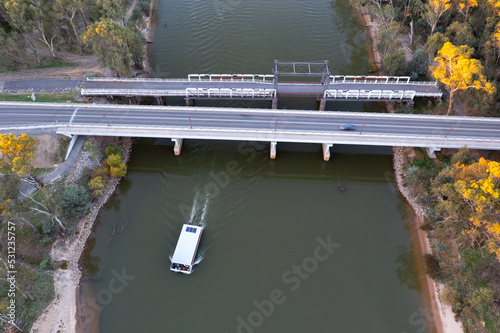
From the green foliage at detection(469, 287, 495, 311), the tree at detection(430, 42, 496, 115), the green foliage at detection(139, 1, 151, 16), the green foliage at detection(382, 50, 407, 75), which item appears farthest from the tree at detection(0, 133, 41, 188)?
→ the green foliage at detection(382, 50, 407, 75)

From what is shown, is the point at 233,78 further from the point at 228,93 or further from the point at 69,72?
the point at 69,72

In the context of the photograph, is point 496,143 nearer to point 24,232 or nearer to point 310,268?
point 310,268

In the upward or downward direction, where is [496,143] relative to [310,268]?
upward

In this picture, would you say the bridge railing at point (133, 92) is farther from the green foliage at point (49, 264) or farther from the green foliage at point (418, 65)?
the green foliage at point (418, 65)

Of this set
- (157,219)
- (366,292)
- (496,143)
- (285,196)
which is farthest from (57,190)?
(496,143)

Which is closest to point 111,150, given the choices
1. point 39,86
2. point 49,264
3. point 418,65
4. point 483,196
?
point 49,264

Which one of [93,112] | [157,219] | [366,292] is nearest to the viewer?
[366,292]

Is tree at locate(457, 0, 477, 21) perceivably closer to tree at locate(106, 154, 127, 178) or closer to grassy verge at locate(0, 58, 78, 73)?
tree at locate(106, 154, 127, 178)
